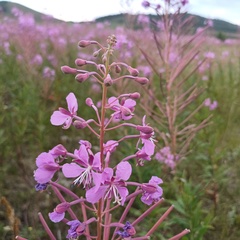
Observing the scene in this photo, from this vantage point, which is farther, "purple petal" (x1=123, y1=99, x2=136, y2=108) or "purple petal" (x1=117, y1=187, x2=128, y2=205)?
"purple petal" (x1=123, y1=99, x2=136, y2=108)

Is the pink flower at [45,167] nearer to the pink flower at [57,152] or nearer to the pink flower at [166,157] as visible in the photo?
the pink flower at [57,152]

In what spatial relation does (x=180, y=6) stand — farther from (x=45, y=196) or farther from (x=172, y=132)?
(x=45, y=196)

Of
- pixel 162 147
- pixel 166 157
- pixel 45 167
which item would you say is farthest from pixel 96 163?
pixel 162 147

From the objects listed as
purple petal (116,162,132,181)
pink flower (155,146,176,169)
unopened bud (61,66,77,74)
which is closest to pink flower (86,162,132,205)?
purple petal (116,162,132,181)

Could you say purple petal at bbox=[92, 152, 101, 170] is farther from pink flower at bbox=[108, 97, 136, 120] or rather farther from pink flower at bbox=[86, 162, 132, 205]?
pink flower at bbox=[108, 97, 136, 120]

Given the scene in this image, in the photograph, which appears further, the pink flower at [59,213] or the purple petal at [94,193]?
the pink flower at [59,213]

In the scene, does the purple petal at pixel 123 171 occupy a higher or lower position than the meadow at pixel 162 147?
higher

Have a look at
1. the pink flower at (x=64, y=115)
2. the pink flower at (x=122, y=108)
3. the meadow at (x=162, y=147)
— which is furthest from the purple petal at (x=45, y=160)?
the meadow at (x=162, y=147)

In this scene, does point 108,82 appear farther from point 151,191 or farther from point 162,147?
point 162,147
